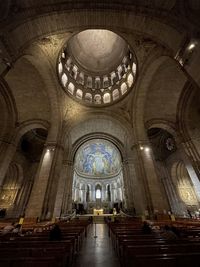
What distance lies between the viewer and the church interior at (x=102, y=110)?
5734 millimetres

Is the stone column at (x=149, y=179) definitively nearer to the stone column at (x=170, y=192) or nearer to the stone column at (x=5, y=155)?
the stone column at (x=170, y=192)

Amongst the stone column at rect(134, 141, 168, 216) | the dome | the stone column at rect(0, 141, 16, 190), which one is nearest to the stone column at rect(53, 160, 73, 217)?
the stone column at rect(0, 141, 16, 190)

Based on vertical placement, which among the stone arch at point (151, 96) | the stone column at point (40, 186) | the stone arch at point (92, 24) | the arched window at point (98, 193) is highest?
the stone arch at point (151, 96)

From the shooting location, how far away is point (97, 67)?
2059 centimetres

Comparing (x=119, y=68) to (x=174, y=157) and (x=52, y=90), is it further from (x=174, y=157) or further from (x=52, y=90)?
(x=174, y=157)

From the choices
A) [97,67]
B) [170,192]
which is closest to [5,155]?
[97,67]

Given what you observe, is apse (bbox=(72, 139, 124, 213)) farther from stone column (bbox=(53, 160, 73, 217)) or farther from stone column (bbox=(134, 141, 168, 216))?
stone column (bbox=(134, 141, 168, 216))

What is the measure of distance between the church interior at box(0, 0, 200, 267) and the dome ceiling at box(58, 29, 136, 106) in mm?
140

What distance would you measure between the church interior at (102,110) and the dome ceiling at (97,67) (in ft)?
0.46

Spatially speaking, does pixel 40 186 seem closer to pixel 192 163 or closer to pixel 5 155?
pixel 5 155

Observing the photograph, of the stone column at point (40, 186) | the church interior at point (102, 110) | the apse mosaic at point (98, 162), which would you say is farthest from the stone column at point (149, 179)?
the apse mosaic at point (98, 162)

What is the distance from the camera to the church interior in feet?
18.8

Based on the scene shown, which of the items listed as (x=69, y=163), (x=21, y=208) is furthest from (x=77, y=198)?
(x=69, y=163)

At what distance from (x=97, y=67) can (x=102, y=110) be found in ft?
25.7
